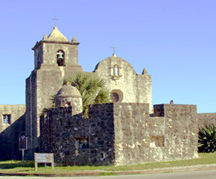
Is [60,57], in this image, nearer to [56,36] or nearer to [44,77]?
[56,36]

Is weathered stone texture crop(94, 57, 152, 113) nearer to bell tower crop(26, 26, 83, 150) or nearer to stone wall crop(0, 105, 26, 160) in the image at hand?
bell tower crop(26, 26, 83, 150)

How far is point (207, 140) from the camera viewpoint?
27.4 meters

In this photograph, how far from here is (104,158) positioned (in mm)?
21844

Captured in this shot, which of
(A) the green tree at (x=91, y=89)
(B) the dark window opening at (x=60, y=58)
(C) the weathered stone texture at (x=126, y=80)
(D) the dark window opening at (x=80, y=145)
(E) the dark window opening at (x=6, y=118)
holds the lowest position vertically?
(D) the dark window opening at (x=80, y=145)

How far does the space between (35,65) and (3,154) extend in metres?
8.48

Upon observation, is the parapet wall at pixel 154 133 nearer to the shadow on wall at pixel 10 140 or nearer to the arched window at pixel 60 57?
the arched window at pixel 60 57

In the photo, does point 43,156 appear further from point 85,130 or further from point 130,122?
point 130,122

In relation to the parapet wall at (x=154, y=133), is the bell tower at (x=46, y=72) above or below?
above

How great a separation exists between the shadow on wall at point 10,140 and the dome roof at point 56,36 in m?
7.87

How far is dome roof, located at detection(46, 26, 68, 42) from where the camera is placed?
3791 centimetres

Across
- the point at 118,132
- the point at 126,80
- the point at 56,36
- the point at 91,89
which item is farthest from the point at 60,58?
the point at 118,132

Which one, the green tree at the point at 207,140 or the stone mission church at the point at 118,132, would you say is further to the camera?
the green tree at the point at 207,140

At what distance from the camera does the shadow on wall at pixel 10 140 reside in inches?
1596

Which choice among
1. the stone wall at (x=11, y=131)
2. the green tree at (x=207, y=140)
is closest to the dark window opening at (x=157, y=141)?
the green tree at (x=207, y=140)
